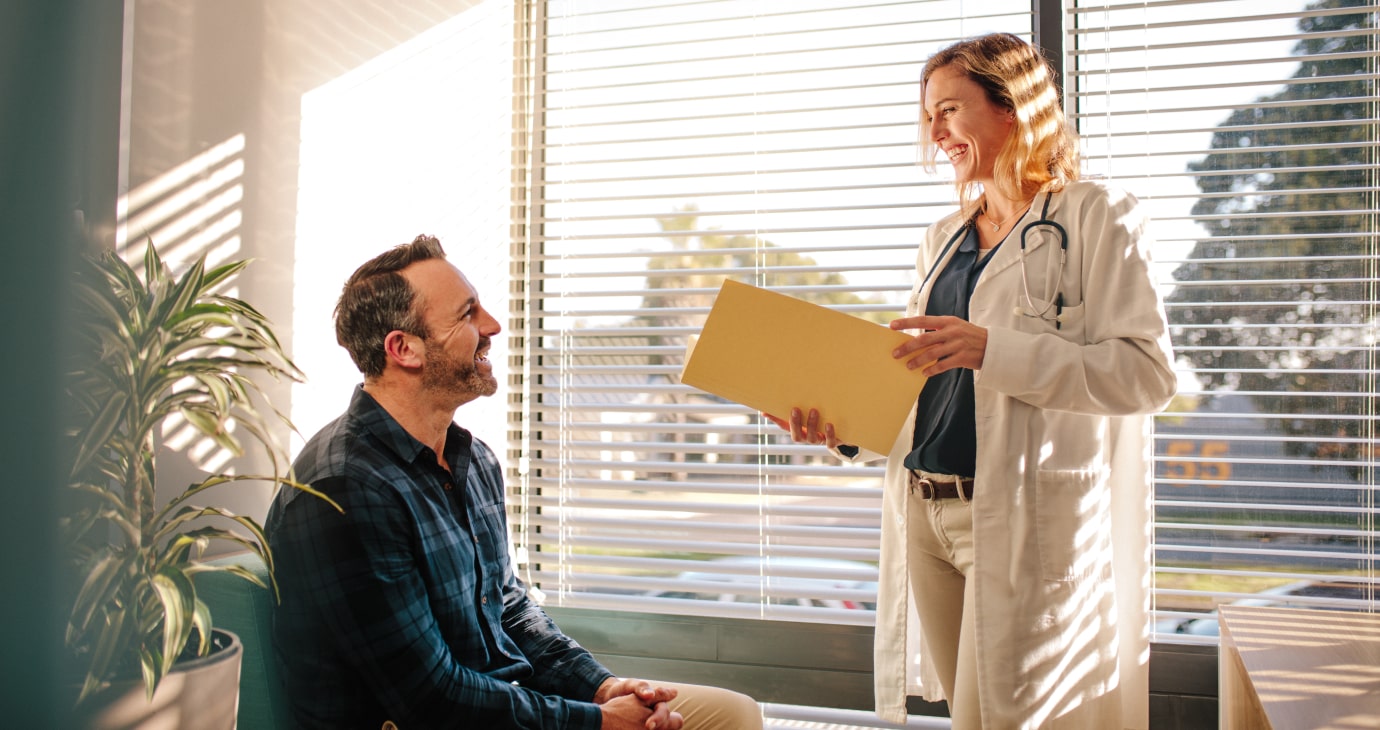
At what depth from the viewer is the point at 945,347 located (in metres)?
1.61

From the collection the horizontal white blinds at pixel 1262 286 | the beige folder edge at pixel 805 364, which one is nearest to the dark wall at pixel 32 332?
the beige folder edge at pixel 805 364

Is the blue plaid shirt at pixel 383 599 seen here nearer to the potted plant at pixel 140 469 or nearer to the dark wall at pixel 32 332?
the potted plant at pixel 140 469

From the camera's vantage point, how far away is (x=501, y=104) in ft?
9.29

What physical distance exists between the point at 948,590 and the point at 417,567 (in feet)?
3.43

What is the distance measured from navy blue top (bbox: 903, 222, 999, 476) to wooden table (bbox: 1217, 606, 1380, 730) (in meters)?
0.55

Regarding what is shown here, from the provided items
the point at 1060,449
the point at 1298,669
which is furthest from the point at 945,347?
the point at 1298,669

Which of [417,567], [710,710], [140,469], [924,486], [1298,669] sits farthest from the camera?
[710,710]

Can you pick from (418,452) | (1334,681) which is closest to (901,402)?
(1334,681)

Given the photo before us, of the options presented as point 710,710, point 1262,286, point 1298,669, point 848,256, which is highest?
point 848,256

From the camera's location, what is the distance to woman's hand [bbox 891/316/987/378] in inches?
63.5

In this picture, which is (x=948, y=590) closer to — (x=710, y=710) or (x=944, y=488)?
(x=944, y=488)

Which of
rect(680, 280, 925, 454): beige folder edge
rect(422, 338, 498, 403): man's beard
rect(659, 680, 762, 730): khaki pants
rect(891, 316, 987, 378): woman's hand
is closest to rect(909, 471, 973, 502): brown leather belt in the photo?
rect(680, 280, 925, 454): beige folder edge

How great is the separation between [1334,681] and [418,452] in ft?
4.84

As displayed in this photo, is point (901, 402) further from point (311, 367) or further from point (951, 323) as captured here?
point (311, 367)
